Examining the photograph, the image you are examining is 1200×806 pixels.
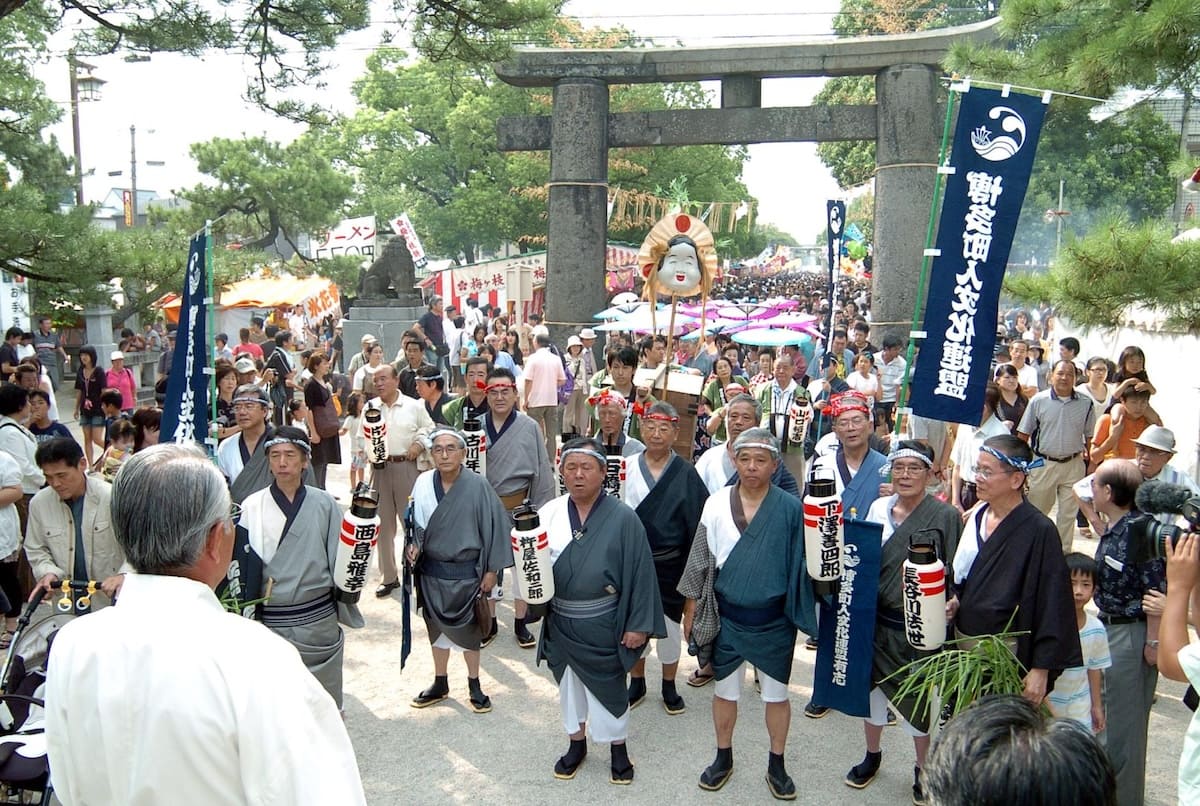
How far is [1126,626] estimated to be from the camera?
4.31m

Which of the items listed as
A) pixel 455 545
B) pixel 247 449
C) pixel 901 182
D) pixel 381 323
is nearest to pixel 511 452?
pixel 455 545

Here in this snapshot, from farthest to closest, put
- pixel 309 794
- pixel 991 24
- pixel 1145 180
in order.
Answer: pixel 1145 180
pixel 991 24
pixel 309 794

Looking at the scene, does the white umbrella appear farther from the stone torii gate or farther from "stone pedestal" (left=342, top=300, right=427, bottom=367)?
"stone pedestal" (left=342, top=300, right=427, bottom=367)

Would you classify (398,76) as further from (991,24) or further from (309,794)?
(309,794)

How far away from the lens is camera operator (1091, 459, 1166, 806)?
4230 millimetres

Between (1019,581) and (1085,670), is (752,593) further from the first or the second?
(1085,670)

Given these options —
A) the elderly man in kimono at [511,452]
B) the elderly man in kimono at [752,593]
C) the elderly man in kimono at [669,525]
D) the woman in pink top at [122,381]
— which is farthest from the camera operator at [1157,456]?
the woman in pink top at [122,381]

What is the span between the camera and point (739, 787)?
4715 millimetres

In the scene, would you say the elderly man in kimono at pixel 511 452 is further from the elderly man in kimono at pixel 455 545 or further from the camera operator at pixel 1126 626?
the camera operator at pixel 1126 626

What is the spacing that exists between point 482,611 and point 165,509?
370 cm

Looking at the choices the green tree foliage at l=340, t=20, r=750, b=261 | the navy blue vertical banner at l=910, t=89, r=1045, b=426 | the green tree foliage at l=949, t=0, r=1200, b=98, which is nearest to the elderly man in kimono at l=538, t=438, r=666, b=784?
the navy blue vertical banner at l=910, t=89, r=1045, b=426

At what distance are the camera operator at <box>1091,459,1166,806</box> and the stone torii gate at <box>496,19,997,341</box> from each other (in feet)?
37.2

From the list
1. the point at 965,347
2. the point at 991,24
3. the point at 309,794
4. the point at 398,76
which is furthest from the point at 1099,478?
the point at 398,76

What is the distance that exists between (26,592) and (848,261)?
3133 cm
